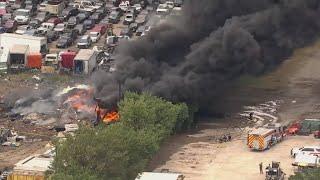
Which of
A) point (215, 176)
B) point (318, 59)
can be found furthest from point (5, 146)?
point (318, 59)

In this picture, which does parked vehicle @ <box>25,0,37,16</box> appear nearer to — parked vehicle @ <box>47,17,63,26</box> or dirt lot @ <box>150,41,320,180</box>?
parked vehicle @ <box>47,17,63,26</box>

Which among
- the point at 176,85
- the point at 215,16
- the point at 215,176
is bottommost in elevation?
the point at 215,176

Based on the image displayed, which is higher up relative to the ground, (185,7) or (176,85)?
(185,7)

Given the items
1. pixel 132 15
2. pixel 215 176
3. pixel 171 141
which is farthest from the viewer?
pixel 132 15

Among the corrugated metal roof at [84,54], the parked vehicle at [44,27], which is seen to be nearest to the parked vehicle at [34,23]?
the parked vehicle at [44,27]

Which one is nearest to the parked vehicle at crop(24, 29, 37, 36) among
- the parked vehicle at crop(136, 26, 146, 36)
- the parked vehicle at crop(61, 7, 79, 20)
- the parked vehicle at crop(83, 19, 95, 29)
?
the parked vehicle at crop(83, 19, 95, 29)

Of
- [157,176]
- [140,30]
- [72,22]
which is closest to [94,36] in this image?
[140,30]

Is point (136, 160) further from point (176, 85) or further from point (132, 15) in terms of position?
point (132, 15)

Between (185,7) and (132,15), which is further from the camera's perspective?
(132,15)

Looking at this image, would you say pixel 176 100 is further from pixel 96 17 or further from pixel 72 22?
pixel 96 17
